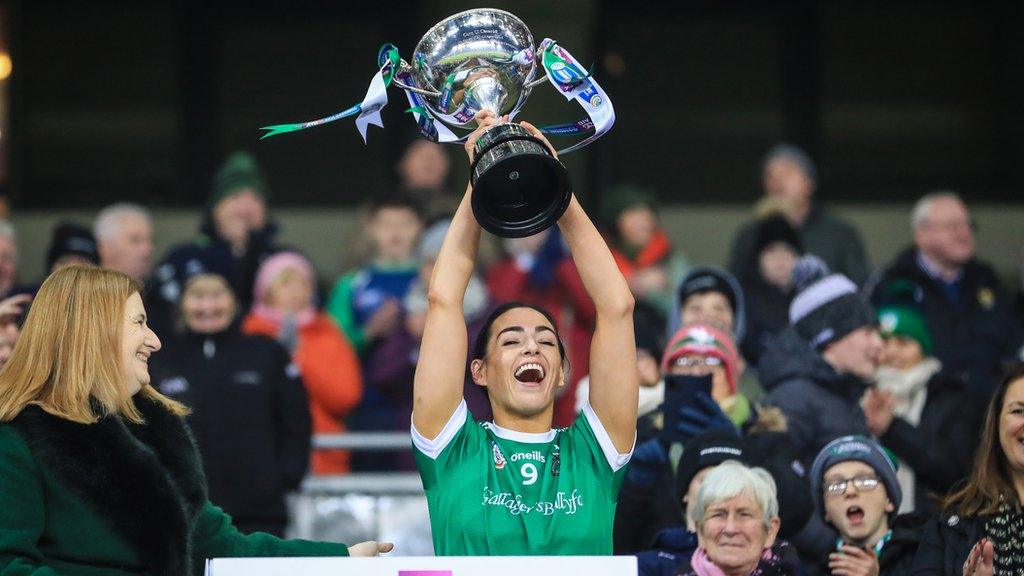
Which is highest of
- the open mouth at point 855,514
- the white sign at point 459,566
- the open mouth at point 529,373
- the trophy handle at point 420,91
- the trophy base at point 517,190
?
the trophy handle at point 420,91

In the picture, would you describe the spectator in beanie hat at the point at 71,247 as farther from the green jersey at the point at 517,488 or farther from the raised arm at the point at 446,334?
the green jersey at the point at 517,488

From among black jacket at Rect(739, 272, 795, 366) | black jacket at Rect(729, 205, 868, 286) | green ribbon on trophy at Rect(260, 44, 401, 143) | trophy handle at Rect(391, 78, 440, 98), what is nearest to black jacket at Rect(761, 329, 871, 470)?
black jacket at Rect(739, 272, 795, 366)

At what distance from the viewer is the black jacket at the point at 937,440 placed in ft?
25.0

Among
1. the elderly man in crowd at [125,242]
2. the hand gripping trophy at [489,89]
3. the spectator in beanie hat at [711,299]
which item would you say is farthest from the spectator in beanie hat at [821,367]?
the elderly man in crowd at [125,242]

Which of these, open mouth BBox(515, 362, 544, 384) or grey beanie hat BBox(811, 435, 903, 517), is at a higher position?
open mouth BBox(515, 362, 544, 384)

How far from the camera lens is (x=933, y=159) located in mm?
12102

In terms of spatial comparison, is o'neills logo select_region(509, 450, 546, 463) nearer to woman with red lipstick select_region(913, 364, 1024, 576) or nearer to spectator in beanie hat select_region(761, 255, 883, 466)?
woman with red lipstick select_region(913, 364, 1024, 576)

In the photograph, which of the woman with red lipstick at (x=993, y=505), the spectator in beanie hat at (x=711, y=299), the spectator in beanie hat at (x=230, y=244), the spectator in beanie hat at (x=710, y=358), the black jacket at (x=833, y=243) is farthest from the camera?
the black jacket at (x=833, y=243)

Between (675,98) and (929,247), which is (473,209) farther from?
(675,98)

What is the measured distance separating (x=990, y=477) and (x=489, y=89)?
2243mm

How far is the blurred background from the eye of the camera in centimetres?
1192

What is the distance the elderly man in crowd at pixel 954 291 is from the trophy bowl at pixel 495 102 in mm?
4351

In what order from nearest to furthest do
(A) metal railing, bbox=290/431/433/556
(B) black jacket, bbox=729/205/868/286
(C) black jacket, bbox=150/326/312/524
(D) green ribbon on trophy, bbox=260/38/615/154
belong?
1. (D) green ribbon on trophy, bbox=260/38/615/154
2. (C) black jacket, bbox=150/326/312/524
3. (A) metal railing, bbox=290/431/433/556
4. (B) black jacket, bbox=729/205/868/286

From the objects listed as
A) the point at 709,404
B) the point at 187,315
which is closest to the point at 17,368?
the point at 709,404
